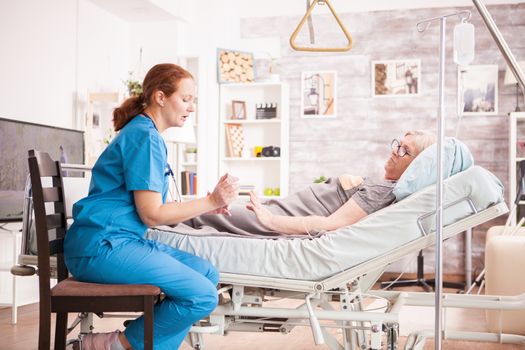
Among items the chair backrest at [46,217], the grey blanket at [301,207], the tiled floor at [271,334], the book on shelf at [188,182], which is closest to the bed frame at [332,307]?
the grey blanket at [301,207]

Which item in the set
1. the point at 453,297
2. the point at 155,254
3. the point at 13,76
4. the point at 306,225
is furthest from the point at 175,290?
the point at 13,76

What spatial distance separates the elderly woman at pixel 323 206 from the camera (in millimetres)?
2920

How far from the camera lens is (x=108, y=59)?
6.19m

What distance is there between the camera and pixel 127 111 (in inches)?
99.7

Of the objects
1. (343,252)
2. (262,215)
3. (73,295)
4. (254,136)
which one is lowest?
(73,295)

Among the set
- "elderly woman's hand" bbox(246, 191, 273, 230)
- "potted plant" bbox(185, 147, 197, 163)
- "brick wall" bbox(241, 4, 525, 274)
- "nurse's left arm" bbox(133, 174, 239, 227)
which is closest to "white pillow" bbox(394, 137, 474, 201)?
"elderly woman's hand" bbox(246, 191, 273, 230)

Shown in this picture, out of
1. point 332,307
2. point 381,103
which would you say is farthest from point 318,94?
point 332,307

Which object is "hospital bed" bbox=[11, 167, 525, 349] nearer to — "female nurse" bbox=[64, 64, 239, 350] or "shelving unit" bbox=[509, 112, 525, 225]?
"female nurse" bbox=[64, 64, 239, 350]

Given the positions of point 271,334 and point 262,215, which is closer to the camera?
point 262,215

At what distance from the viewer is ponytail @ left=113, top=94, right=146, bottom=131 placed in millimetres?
2523

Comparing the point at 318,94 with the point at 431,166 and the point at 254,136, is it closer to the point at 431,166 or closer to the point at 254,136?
the point at 254,136

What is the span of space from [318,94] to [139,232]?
4327 millimetres

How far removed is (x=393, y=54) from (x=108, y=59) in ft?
8.09

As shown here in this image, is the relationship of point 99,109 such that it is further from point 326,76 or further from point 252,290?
point 252,290
